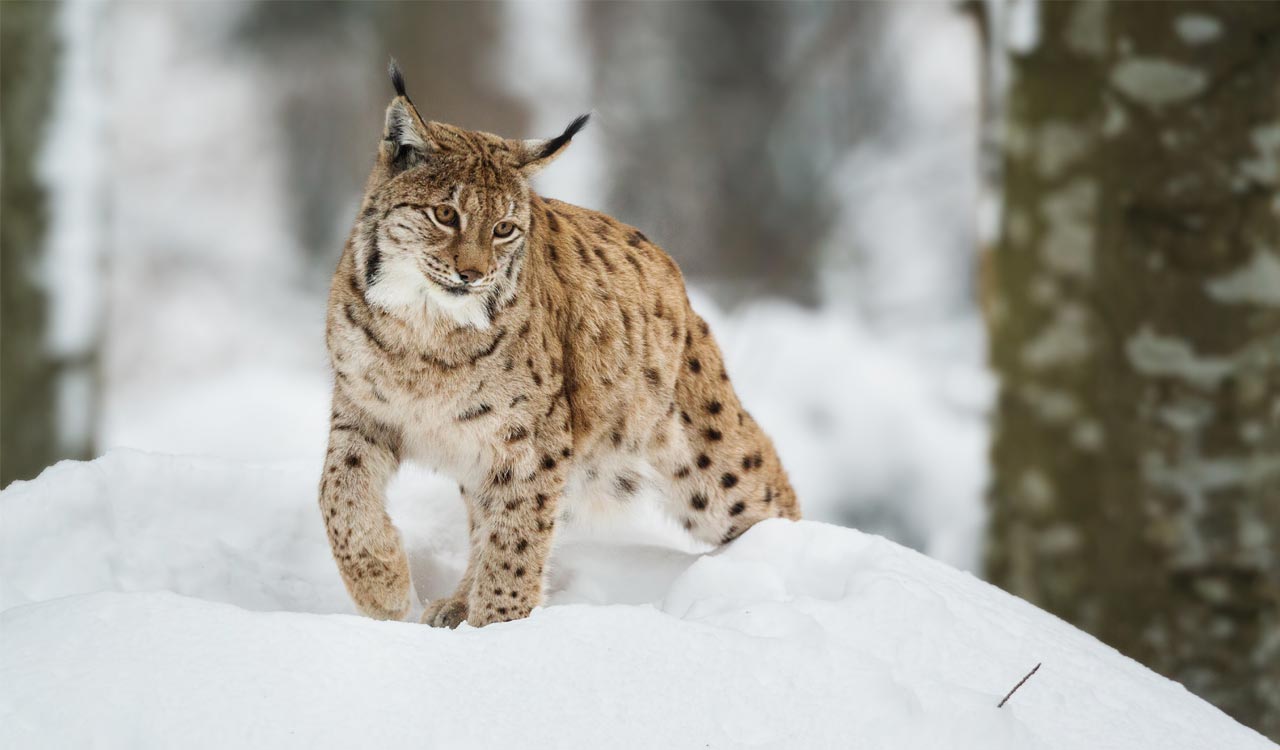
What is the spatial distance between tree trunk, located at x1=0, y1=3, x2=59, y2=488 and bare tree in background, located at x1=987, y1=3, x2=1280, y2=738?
4.23 meters

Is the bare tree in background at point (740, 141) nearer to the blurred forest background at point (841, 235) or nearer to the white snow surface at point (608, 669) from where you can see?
the blurred forest background at point (841, 235)

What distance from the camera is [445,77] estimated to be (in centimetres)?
978

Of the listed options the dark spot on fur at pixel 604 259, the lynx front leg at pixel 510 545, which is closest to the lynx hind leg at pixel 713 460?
the dark spot on fur at pixel 604 259

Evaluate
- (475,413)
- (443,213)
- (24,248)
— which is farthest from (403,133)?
(24,248)

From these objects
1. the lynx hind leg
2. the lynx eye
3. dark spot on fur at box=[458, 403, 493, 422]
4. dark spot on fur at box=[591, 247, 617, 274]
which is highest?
the lynx eye

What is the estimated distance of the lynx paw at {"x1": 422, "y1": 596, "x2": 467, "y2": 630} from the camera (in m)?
4.13

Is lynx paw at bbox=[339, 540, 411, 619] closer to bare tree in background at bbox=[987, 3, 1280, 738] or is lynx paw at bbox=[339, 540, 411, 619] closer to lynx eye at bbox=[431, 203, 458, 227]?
lynx eye at bbox=[431, 203, 458, 227]

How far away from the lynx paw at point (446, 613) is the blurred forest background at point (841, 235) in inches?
41.7

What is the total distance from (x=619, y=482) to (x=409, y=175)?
1274 millimetres

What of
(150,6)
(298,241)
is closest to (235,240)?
(298,241)

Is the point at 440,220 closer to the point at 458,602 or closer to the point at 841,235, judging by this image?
the point at 458,602

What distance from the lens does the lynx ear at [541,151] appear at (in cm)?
393

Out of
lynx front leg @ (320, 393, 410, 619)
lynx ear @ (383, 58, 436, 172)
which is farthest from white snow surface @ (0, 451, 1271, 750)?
lynx ear @ (383, 58, 436, 172)

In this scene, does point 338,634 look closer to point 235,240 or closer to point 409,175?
point 409,175
